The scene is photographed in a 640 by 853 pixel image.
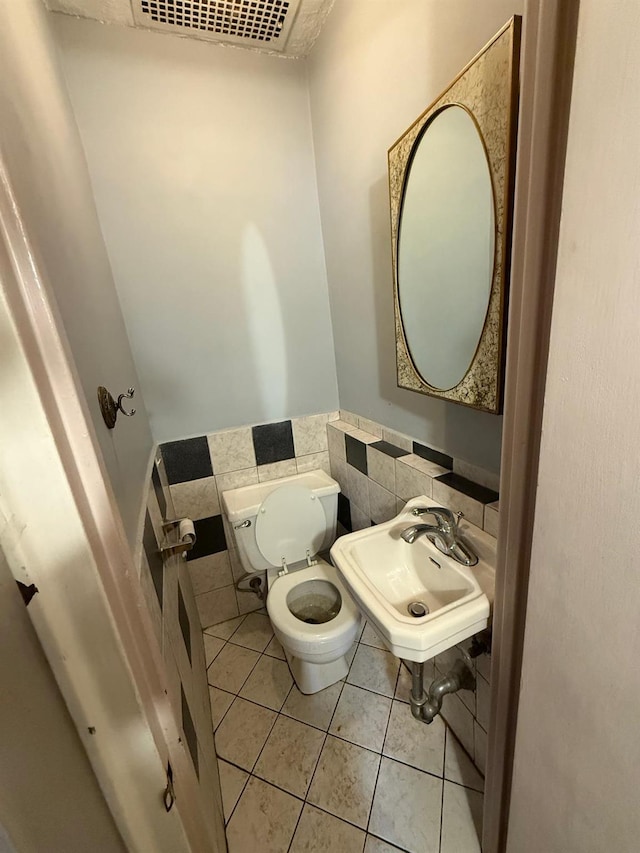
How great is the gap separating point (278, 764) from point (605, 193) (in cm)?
172

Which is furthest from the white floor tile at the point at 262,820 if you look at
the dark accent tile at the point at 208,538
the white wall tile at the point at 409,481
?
the white wall tile at the point at 409,481

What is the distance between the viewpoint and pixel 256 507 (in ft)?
4.71

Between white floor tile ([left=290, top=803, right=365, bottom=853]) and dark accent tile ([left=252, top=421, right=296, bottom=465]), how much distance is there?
1227 mm

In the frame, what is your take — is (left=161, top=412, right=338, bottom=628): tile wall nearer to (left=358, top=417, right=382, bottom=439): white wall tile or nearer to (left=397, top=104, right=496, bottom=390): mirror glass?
(left=358, top=417, right=382, bottom=439): white wall tile

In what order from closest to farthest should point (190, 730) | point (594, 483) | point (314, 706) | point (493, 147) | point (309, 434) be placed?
point (594, 483), point (493, 147), point (190, 730), point (314, 706), point (309, 434)

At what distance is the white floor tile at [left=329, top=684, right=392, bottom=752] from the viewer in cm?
121

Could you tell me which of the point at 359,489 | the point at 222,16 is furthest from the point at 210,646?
the point at 222,16

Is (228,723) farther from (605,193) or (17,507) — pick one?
(605,193)

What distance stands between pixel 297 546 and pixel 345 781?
30.8 inches

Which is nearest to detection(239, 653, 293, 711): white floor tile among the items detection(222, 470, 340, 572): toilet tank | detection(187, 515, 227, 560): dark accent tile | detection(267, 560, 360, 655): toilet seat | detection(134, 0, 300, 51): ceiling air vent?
detection(267, 560, 360, 655): toilet seat

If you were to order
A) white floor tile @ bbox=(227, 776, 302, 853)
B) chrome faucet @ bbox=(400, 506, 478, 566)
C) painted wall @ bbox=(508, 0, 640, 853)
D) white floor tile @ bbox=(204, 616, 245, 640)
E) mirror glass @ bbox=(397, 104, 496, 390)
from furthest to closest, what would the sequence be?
white floor tile @ bbox=(204, 616, 245, 640)
white floor tile @ bbox=(227, 776, 302, 853)
chrome faucet @ bbox=(400, 506, 478, 566)
mirror glass @ bbox=(397, 104, 496, 390)
painted wall @ bbox=(508, 0, 640, 853)

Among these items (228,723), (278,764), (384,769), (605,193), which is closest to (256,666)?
(228,723)

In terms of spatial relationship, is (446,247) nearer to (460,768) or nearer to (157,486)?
(157,486)

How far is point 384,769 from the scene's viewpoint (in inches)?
44.0
